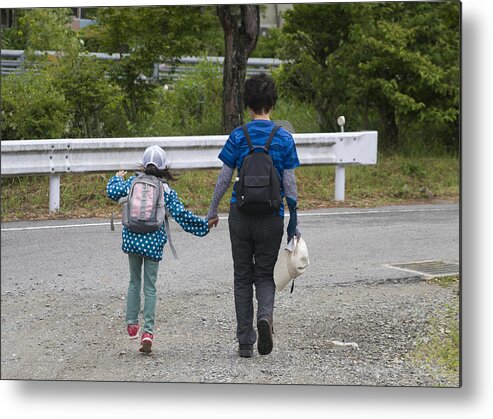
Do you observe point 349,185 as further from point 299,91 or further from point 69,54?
point 69,54

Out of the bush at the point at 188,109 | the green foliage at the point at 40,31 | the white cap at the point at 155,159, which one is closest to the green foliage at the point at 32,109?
the green foliage at the point at 40,31

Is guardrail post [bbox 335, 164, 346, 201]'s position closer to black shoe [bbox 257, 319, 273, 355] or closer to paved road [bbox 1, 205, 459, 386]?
paved road [bbox 1, 205, 459, 386]

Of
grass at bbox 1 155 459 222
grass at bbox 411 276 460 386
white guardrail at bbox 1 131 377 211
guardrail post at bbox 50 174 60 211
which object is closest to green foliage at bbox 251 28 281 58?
white guardrail at bbox 1 131 377 211

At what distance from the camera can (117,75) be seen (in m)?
7.37

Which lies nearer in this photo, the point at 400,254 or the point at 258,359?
the point at 258,359

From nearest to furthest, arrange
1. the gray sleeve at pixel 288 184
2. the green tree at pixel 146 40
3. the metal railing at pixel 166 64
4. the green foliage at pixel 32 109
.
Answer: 1. the gray sleeve at pixel 288 184
2. the metal railing at pixel 166 64
3. the green foliage at pixel 32 109
4. the green tree at pixel 146 40

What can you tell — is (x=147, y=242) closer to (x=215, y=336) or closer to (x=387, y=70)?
(x=215, y=336)

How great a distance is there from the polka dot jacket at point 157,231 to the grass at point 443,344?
122 centimetres

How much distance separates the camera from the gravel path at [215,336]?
4.99m

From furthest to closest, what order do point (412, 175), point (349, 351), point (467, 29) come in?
1. point (412, 175)
2. point (349, 351)
3. point (467, 29)

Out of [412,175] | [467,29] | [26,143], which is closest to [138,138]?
[26,143]

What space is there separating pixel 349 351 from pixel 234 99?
7.11 feet

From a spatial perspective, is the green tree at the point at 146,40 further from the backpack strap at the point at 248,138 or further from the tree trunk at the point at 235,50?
the backpack strap at the point at 248,138

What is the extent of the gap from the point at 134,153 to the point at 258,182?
153cm
